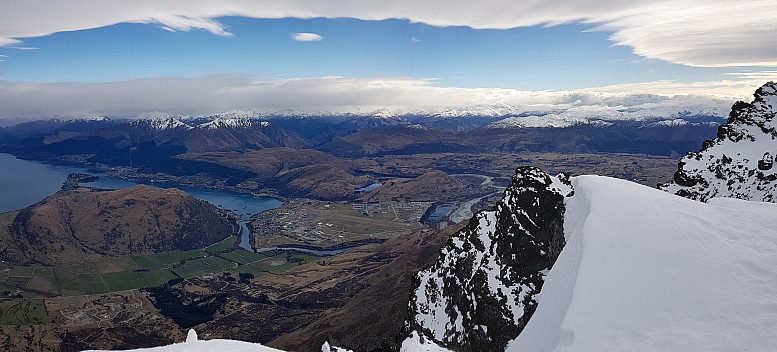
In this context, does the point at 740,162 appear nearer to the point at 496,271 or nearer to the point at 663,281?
the point at 496,271

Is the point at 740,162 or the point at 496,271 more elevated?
the point at 740,162

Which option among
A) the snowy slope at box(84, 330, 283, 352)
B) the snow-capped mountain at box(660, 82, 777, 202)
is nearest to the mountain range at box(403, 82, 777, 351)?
the snow-capped mountain at box(660, 82, 777, 202)

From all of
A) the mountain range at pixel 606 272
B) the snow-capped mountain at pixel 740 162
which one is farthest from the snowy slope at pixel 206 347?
the snow-capped mountain at pixel 740 162

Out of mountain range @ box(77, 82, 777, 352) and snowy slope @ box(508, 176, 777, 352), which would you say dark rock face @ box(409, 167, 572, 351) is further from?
snowy slope @ box(508, 176, 777, 352)

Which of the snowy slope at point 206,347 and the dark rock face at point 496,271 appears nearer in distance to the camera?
the snowy slope at point 206,347

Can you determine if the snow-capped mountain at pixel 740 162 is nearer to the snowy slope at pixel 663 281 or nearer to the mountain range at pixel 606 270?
the mountain range at pixel 606 270

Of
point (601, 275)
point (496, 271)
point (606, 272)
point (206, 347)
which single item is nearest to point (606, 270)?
point (606, 272)
